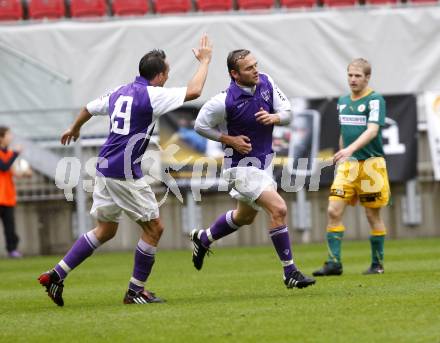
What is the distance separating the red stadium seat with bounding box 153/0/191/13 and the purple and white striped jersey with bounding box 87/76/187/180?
11560 mm

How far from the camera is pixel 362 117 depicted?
440 inches

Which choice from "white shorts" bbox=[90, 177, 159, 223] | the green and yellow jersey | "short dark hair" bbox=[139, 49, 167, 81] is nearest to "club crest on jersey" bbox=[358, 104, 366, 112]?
the green and yellow jersey

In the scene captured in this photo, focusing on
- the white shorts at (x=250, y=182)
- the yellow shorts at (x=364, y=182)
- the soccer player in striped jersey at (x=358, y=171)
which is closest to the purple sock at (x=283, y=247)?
the white shorts at (x=250, y=182)

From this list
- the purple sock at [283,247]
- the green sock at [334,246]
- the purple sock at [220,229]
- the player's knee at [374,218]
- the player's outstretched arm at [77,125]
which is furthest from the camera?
the player's knee at [374,218]

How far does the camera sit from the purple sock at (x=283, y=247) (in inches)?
353

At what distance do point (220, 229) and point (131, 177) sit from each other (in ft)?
5.60

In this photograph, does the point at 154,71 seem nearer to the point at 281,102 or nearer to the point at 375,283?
the point at 281,102

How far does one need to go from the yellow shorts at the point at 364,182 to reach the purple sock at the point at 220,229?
1.53 meters

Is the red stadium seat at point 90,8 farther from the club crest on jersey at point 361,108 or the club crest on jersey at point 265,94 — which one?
the club crest on jersey at point 265,94

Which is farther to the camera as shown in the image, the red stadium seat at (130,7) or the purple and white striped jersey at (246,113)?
the red stadium seat at (130,7)

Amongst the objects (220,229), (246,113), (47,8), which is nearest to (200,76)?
(246,113)

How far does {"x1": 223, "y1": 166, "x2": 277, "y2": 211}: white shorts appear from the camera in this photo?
9.27m

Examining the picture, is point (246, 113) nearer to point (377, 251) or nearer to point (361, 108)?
point (361, 108)

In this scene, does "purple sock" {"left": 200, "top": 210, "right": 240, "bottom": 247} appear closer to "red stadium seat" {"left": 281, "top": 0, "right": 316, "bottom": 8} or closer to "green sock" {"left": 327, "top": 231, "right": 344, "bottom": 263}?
"green sock" {"left": 327, "top": 231, "right": 344, "bottom": 263}
